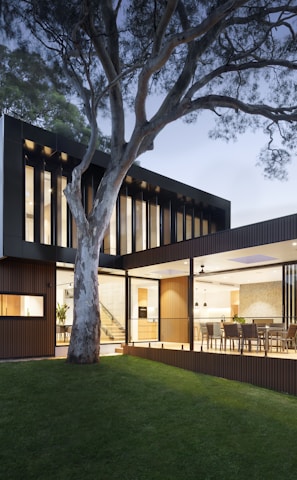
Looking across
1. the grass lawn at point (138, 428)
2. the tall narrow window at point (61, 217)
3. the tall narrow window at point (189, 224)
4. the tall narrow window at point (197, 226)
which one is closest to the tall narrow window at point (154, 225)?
the tall narrow window at point (189, 224)

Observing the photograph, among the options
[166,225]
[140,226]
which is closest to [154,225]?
[166,225]

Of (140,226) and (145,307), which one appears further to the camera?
(145,307)

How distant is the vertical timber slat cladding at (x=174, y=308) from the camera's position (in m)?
16.9

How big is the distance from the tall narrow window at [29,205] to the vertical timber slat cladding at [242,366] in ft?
17.4

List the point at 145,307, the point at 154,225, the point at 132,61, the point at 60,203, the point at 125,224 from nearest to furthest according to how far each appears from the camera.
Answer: the point at 132,61, the point at 60,203, the point at 125,224, the point at 154,225, the point at 145,307

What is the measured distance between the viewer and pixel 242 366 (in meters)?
10.5

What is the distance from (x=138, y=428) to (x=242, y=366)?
4.54 metres

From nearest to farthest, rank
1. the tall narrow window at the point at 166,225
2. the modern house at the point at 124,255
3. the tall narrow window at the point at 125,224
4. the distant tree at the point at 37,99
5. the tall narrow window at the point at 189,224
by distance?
the modern house at the point at 124,255, the distant tree at the point at 37,99, the tall narrow window at the point at 125,224, the tall narrow window at the point at 166,225, the tall narrow window at the point at 189,224

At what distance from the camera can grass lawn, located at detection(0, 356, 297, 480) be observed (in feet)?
17.6

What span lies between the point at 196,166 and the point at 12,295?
87419 millimetres

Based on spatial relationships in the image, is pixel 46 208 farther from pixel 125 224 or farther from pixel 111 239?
pixel 125 224

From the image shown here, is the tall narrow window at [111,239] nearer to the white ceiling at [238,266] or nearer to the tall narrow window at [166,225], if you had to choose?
the white ceiling at [238,266]

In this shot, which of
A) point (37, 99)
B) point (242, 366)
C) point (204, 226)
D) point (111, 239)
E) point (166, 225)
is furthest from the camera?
point (204, 226)

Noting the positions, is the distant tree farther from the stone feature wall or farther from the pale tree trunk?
the stone feature wall
